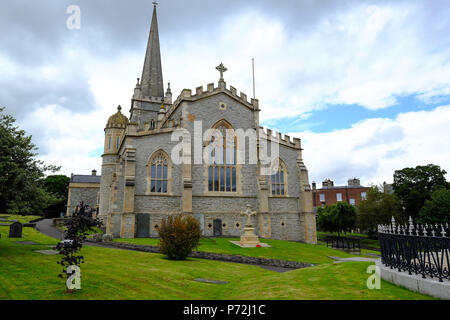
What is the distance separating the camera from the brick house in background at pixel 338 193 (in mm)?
62969

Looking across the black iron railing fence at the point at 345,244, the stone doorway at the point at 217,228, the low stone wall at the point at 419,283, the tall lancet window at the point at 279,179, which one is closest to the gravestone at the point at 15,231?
the stone doorway at the point at 217,228

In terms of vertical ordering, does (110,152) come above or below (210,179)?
above

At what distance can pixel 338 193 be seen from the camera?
6438 centimetres

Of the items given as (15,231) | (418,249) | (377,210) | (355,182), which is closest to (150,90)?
(15,231)

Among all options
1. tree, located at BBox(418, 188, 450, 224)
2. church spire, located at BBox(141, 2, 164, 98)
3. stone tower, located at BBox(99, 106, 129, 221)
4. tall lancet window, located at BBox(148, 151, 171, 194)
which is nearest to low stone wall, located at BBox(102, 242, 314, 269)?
tall lancet window, located at BBox(148, 151, 171, 194)

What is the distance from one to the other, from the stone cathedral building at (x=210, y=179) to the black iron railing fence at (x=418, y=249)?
1877cm

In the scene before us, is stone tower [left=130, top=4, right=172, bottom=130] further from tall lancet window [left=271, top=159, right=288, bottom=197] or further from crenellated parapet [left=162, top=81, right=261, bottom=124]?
tall lancet window [left=271, top=159, right=288, bottom=197]

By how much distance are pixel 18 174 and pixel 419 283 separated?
1680 centimetres

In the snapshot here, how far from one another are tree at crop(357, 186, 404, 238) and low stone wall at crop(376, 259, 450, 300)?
36506 mm

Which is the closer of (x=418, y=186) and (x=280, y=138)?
(x=280, y=138)

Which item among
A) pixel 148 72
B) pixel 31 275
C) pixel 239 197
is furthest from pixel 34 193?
pixel 148 72

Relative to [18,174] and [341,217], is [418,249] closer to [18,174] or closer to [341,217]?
[18,174]

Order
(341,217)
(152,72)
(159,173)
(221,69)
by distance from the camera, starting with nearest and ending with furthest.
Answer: (159,173)
(221,69)
(341,217)
(152,72)

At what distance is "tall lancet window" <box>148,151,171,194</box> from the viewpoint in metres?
26.0
